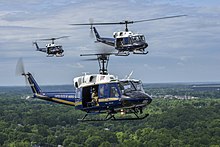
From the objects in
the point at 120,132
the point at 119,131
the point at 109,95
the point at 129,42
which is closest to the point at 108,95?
the point at 109,95

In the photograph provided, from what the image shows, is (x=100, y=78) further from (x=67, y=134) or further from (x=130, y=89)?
(x=67, y=134)

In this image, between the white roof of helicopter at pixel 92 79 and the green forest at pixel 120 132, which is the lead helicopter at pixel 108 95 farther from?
the green forest at pixel 120 132

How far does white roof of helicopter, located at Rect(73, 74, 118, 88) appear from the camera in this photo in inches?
1520

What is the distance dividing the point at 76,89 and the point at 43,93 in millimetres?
6290

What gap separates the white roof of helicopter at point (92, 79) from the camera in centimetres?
3860

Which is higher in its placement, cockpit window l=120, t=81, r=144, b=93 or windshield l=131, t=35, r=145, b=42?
windshield l=131, t=35, r=145, b=42

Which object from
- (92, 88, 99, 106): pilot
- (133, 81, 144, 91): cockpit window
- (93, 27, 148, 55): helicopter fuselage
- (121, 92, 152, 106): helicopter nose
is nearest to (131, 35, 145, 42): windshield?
(93, 27, 148, 55): helicopter fuselage

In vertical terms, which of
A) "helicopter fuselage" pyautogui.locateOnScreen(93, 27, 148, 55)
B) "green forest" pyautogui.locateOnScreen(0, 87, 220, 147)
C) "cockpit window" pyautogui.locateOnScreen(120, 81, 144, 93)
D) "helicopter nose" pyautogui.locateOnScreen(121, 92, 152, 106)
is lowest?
"green forest" pyautogui.locateOnScreen(0, 87, 220, 147)

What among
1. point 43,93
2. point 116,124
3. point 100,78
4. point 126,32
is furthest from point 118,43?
point 116,124

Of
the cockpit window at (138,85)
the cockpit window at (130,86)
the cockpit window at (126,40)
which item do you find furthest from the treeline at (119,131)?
the cockpit window at (130,86)

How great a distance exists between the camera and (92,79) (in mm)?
39719

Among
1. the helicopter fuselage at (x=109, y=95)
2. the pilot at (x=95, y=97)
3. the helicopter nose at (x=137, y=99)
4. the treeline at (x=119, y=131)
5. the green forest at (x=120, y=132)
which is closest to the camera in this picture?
the helicopter nose at (x=137, y=99)

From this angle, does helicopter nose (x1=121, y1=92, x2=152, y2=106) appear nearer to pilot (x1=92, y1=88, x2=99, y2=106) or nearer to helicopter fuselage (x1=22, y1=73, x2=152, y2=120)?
helicopter fuselage (x1=22, y1=73, x2=152, y2=120)

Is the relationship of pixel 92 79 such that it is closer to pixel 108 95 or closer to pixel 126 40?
pixel 108 95
